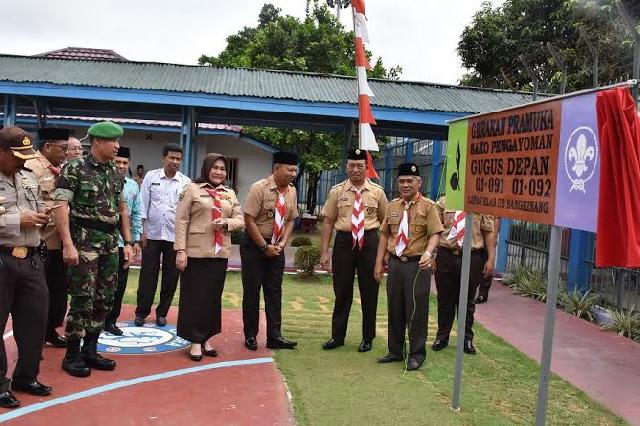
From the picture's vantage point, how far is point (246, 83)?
12.0 m

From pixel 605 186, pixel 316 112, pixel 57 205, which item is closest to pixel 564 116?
pixel 605 186

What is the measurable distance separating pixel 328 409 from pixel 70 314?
2.04 metres

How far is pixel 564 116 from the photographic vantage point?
2982mm

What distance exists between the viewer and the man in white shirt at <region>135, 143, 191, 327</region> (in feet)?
19.8

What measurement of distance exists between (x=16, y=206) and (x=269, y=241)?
89.5 inches

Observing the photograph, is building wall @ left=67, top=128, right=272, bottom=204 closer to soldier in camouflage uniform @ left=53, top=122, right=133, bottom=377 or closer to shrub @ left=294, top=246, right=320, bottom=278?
shrub @ left=294, top=246, right=320, bottom=278

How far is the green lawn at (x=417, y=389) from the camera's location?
3990 millimetres

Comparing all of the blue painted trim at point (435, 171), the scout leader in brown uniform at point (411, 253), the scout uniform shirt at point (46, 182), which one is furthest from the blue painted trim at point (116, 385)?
the blue painted trim at point (435, 171)

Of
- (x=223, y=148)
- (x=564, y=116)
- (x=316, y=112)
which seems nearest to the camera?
(x=564, y=116)

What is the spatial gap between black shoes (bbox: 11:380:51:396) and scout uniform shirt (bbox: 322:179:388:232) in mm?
2746

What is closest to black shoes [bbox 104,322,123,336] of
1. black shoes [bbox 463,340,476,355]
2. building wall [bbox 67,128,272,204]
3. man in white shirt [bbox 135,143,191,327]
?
man in white shirt [bbox 135,143,191,327]

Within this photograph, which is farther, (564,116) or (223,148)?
(223,148)

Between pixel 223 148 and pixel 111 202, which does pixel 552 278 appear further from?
pixel 223 148

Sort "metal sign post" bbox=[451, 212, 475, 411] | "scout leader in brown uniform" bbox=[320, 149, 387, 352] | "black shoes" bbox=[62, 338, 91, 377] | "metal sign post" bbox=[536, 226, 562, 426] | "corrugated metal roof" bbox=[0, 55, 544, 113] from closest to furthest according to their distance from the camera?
"metal sign post" bbox=[536, 226, 562, 426] < "metal sign post" bbox=[451, 212, 475, 411] < "black shoes" bbox=[62, 338, 91, 377] < "scout leader in brown uniform" bbox=[320, 149, 387, 352] < "corrugated metal roof" bbox=[0, 55, 544, 113]
